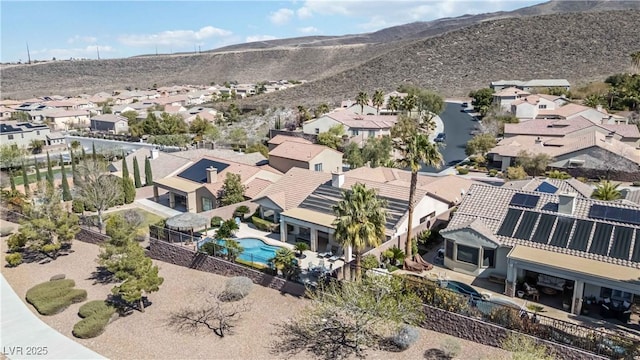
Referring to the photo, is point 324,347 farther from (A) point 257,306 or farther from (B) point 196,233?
(B) point 196,233

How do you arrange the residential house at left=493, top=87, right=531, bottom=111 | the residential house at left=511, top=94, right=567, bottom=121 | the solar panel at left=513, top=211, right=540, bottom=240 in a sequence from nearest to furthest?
1. the solar panel at left=513, top=211, right=540, bottom=240
2. the residential house at left=511, top=94, right=567, bottom=121
3. the residential house at left=493, top=87, right=531, bottom=111

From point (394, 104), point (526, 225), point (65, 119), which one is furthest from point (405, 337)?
point (65, 119)

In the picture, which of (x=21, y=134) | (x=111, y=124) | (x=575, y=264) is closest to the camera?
(x=575, y=264)

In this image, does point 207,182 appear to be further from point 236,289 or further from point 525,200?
point 525,200

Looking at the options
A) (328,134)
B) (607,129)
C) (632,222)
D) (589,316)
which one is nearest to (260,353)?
(589,316)

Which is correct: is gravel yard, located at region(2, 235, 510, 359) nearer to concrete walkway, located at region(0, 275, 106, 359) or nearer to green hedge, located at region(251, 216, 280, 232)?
concrete walkway, located at region(0, 275, 106, 359)

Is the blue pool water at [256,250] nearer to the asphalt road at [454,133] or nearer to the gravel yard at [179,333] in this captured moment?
the gravel yard at [179,333]

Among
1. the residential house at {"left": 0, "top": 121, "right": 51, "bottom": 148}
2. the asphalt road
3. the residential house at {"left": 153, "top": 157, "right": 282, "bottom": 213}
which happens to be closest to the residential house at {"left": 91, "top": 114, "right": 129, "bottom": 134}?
the residential house at {"left": 0, "top": 121, "right": 51, "bottom": 148}
